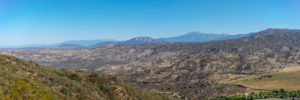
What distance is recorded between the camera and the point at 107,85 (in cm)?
3144

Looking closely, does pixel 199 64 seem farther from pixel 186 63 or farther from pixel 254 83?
pixel 254 83

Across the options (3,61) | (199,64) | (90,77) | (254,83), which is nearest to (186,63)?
(199,64)

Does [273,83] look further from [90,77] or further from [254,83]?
[90,77]

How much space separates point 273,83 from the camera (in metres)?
102

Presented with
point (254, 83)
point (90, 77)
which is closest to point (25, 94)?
point (90, 77)

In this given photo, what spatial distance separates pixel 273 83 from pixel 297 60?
100720 mm

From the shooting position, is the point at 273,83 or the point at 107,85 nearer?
the point at 107,85

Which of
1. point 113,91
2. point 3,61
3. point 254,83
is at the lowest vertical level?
point 254,83

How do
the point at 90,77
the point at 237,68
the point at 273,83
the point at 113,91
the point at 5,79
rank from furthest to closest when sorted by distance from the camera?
the point at 237,68, the point at 273,83, the point at 90,77, the point at 113,91, the point at 5,79

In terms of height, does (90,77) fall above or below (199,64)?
above

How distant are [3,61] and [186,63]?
160238mm

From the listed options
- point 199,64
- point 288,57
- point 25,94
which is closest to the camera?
point 25,94

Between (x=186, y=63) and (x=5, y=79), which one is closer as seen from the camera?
(x=5, y=79)

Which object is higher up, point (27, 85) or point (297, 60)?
point (27, 85)
